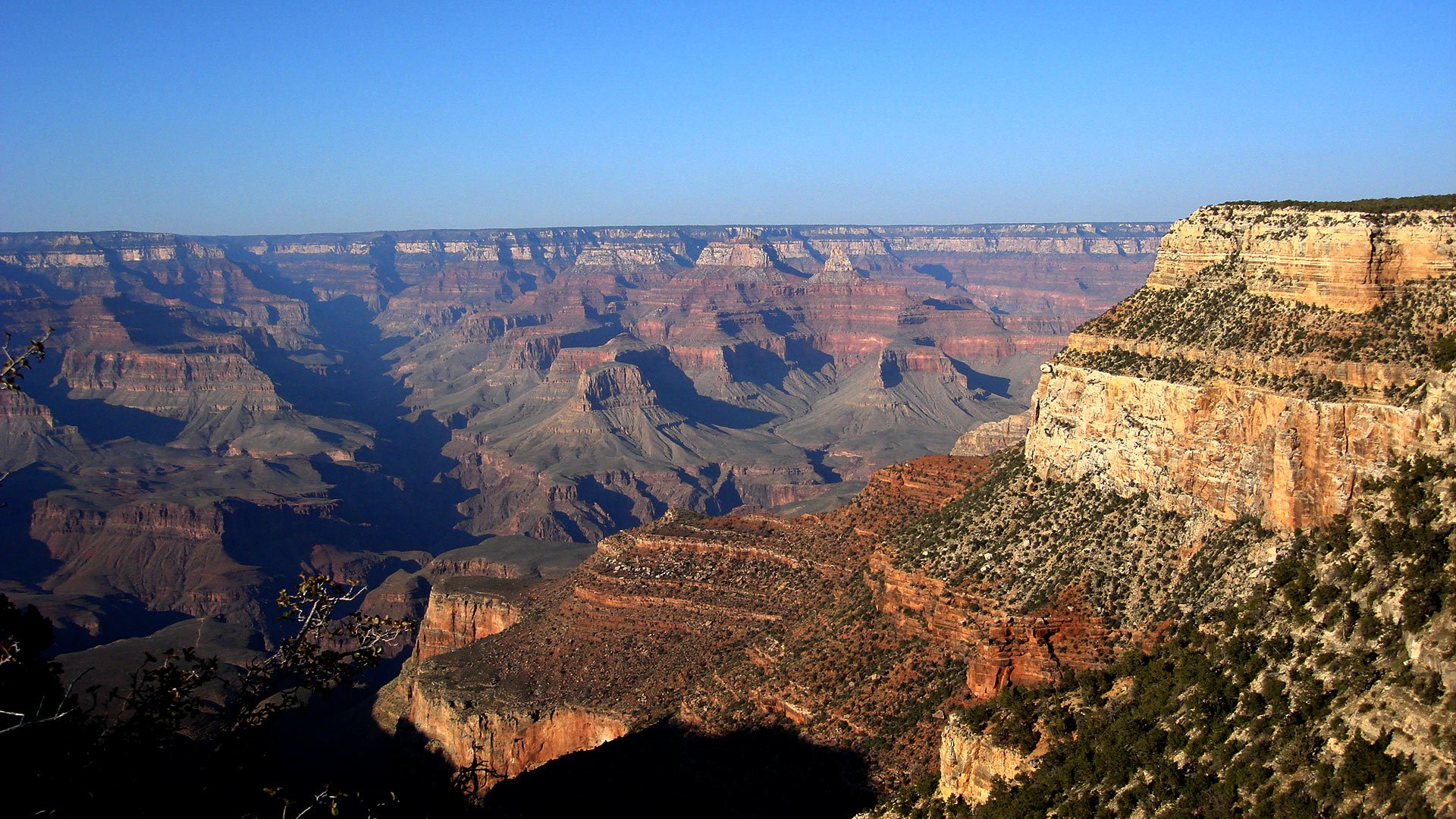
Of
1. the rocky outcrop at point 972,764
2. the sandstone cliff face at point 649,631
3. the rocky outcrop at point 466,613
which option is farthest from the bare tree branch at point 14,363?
the rocky outcrop at point 466,613

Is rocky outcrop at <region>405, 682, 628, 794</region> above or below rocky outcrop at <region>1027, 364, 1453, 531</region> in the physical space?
below

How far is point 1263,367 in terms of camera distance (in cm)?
3095

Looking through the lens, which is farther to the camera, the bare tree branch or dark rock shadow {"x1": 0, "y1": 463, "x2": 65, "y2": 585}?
dark rock shadow {"x1": 0, "y1": 463, "x2": 65, "y2": 585}

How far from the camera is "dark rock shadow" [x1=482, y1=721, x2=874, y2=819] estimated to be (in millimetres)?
36969

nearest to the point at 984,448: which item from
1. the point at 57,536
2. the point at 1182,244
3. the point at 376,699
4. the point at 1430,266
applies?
the point at 376,699

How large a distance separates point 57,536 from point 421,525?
4667 cm

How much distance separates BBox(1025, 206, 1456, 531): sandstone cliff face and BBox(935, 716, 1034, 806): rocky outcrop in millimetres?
9639

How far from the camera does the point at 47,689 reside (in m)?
20.0

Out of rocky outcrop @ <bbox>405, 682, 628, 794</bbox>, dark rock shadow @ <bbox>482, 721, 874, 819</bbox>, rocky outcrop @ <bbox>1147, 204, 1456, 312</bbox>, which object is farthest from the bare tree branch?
rocky outcrop @ <bbox>405, 682, 628, 794</bbox>

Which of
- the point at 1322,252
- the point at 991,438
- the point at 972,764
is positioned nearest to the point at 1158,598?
the point at 972,764

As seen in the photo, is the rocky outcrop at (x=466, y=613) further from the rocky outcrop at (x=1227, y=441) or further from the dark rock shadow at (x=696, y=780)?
the rocky outcrop at (x=1227, y=441)

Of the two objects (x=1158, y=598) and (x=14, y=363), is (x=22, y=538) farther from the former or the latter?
(x=14, y=363)

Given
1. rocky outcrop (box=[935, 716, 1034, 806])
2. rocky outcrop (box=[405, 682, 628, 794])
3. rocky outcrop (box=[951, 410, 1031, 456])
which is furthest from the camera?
Answer: rocky outcrop (box=[951, 410, 1031, 456])

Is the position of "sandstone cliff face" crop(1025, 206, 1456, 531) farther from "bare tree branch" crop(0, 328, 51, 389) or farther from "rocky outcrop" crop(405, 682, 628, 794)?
"bare tree branch" crop(0, 328, 51, 389)
